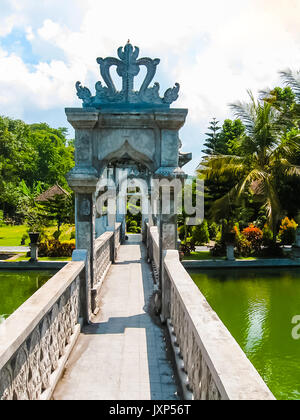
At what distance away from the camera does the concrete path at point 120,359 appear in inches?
155

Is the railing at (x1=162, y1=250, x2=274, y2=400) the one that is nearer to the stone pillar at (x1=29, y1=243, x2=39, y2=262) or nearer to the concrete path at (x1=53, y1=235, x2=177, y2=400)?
the concrete path at (x1=53, y1=235, x2=177, y2=400)

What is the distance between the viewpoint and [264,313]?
9141mm

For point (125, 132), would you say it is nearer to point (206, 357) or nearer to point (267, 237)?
point (206, 357)

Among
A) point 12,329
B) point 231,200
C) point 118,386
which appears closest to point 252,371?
point 12,329

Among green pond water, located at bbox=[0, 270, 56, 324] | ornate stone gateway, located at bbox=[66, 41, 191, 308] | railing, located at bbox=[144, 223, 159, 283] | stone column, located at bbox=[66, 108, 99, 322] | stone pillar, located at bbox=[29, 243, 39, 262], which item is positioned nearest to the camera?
stone column, located at bbox=[66, 108, 99, 322]

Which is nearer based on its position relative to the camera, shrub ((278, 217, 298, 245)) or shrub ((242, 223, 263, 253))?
shrub ((242, 223, 263, 253))

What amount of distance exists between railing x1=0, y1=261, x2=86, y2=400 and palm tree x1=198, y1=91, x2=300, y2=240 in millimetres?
12700

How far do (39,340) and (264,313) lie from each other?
6947 millimetres

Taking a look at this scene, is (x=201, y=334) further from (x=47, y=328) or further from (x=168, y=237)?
(x=168, y=237)

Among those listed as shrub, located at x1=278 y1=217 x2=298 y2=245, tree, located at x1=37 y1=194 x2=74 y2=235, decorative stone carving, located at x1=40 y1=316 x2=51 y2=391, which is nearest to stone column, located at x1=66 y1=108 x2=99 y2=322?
decorative stone carving, located at x1=40 y1=316 x2=51 y2=391

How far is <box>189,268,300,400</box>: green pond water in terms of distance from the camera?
621 cm

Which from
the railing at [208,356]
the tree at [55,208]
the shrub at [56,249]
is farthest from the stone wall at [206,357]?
the tree at [55,208]

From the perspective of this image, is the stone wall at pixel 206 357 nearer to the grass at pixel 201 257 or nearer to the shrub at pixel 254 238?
the grass at pixel 201 257

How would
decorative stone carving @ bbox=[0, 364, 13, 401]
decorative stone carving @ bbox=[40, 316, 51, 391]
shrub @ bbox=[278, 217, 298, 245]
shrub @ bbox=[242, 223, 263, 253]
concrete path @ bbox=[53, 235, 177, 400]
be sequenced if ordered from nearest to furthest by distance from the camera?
decorative stone carving @ bbox=[0, 364, 13, 401] < decorative stone carving @ bbox=[40, 316, 51, 391] < concrete path @ bbox=[53, 235, 177, 400] < shrub @ bbox=[242, 223, 263, 253] < shrub @ bbox=[278, 217, 298, 245]
